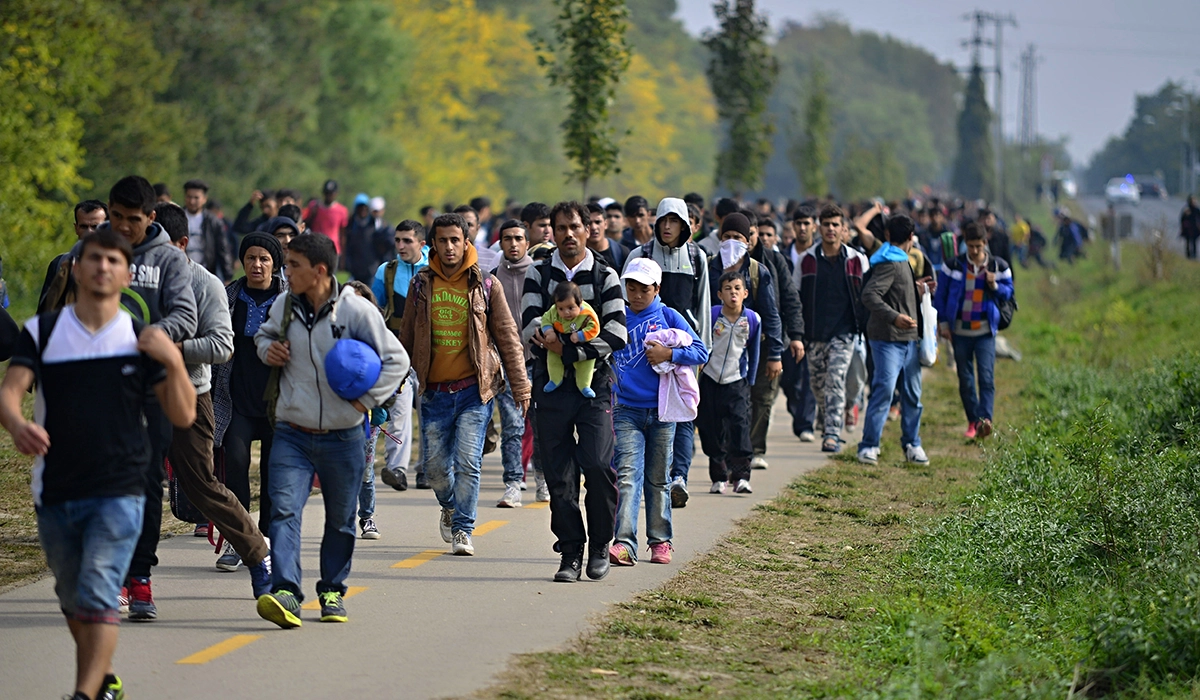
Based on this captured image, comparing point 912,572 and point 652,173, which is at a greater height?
point 652,173

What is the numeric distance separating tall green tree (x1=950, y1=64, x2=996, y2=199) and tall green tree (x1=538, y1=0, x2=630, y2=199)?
86.7 m

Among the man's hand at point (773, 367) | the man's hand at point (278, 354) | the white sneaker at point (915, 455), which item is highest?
the man's hand at point (278, 354)

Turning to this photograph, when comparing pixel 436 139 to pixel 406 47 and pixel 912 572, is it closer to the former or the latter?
pixel 406 47

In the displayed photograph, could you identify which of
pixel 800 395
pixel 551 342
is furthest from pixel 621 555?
pixel 800 395

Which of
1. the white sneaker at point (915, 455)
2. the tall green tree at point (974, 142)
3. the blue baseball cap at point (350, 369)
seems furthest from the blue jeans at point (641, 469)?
the tall green tree at point (974, 142)

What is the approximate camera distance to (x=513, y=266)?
11.6m

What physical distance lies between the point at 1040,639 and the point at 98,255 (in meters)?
4.70

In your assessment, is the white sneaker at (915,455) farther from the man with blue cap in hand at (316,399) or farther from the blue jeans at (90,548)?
the blue jeans at (90,548)

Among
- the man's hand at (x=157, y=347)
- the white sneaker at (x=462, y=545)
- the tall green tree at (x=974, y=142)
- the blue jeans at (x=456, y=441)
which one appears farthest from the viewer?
the tall green tree at (x=974, y=142)

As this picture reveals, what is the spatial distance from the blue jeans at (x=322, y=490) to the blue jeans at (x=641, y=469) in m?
1.95

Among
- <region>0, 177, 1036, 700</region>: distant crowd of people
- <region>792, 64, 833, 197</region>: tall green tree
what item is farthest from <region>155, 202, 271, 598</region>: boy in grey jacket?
<region>792, 64, 833, 197</region>: tall green tree

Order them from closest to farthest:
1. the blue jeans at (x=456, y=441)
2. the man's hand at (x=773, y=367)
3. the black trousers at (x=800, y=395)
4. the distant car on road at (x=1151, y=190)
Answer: the blue jeans at (x=456, y=441) → the man's hand at (x=773, y=367) → the black trousers at (x=800, y=395) → the distant car on road at (x=1151, y=190)

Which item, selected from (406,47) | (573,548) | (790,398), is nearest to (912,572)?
(573,548)

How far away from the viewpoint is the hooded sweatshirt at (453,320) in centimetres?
925
